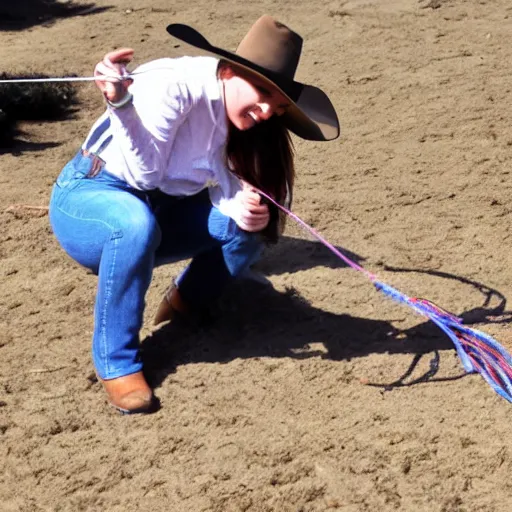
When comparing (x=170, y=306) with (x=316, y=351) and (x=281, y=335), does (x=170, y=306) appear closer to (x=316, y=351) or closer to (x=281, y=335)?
(x=281, y=335)

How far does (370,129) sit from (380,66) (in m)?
1.04

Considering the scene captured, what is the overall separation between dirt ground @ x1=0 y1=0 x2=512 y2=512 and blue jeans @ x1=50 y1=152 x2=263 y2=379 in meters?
0.24

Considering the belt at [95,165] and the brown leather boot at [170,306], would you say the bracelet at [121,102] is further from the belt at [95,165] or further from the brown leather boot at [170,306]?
the brown leather boot at [170,306]

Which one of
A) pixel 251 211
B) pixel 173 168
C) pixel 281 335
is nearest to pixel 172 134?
pixel 173 168

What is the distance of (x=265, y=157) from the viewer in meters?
3.10

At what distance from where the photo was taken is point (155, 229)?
118 inches

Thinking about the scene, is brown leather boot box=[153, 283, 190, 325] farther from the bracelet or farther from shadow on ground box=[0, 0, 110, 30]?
shadow on ground box=[0, 0, 110, 30]

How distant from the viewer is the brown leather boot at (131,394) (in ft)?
9.85

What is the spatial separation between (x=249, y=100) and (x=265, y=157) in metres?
0.27

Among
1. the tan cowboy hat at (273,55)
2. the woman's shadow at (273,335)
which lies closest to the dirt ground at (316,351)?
the woman's shadow at (273,335)

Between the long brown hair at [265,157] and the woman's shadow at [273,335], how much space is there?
426mm

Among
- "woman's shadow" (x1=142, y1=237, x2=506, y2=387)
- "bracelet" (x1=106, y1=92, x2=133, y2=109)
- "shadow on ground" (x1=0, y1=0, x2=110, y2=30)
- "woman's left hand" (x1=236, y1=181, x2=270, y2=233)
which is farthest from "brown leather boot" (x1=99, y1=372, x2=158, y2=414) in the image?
"shadow on ground" (x1=0, y1=0, x2=110, y2=30)

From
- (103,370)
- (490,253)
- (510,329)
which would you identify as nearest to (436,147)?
(490,253)

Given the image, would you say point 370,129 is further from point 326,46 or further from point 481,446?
point 481,446
